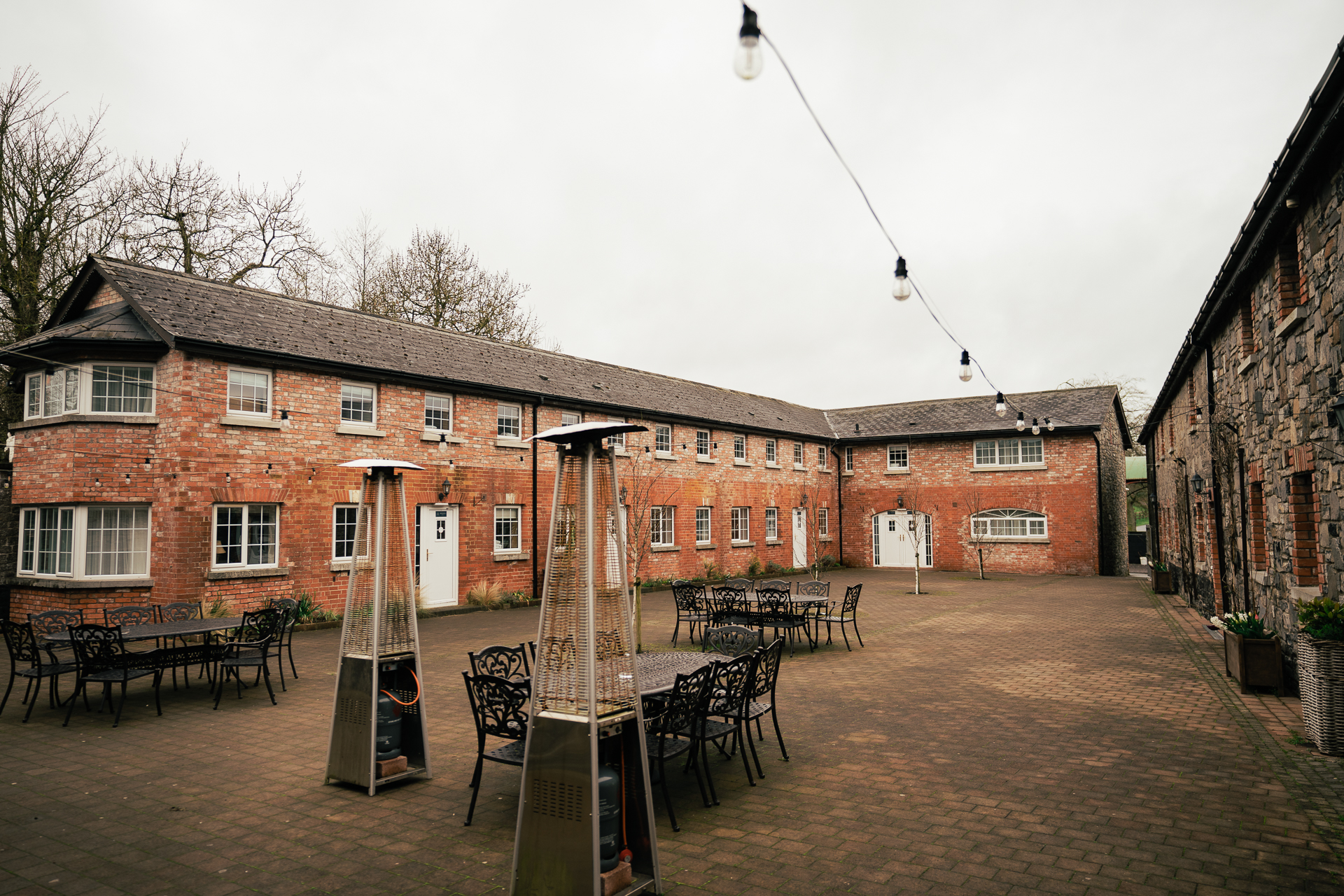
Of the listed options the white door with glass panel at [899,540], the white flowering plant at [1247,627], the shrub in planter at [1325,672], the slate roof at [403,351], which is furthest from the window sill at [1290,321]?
the white door with glass panel at [899,540]

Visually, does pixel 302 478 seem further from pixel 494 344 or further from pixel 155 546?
pixel 494 344

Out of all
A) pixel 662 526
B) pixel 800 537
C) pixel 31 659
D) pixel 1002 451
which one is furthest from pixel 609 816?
pixel 1002 451

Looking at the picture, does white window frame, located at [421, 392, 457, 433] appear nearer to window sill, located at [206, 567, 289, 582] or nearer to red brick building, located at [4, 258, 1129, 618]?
red brick building, located at [4, 258, 1129, 618]

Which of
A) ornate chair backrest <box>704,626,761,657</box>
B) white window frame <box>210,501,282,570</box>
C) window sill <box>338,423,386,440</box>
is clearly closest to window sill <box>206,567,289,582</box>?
white window frame <box>210,501,282,570</box>

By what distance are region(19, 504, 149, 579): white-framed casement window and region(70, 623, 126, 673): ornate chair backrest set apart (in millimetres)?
6393

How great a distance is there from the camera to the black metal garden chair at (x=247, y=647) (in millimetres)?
8703

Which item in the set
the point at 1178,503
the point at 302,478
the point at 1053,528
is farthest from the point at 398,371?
the point at 1053,528

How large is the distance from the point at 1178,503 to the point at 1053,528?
952 cm

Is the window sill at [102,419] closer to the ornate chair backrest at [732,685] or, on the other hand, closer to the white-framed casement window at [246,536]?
the white-framed casement window at [246,536]

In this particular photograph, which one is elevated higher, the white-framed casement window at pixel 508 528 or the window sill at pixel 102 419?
the window sill at pixel 102 419

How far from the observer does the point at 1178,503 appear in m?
17.7

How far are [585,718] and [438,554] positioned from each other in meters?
14.3

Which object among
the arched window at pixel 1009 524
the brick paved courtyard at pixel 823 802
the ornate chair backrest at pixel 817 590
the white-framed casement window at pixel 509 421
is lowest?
the brick paved courtyard at pixel 823 802

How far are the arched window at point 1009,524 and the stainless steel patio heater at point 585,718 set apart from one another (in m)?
26.2
